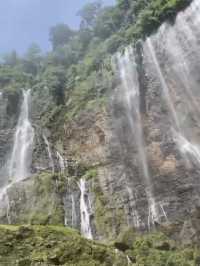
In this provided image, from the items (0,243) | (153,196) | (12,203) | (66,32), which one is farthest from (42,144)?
(66,32)

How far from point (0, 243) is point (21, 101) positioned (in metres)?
18.6

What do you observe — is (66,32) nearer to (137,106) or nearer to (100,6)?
(100,6)

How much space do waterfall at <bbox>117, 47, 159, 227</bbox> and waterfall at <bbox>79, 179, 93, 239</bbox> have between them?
2468mm

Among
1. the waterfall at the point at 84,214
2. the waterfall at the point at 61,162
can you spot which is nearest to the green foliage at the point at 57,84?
the waterfall at the point at 61,162

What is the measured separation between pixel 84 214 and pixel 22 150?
6.26 metres

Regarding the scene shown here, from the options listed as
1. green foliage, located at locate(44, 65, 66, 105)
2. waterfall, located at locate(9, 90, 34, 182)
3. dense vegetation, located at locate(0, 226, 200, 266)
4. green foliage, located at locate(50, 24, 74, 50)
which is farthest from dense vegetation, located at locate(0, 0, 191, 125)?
dense vegetation, located at locate(0, 226, 200, 266)

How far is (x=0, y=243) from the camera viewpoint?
7.77m

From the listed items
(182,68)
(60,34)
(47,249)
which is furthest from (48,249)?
(60,34)

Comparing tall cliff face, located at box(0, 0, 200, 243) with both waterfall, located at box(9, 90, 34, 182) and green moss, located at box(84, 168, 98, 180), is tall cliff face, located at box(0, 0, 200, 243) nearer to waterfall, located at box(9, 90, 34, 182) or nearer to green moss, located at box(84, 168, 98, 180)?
green moss, located at box(84, 168, 98, 180)

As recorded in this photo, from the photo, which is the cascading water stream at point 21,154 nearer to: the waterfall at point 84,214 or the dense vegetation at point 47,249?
the waterfall at point 84,214

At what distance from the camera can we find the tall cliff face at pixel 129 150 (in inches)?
659

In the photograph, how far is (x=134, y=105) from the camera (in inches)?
830

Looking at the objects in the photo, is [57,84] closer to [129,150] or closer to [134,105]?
[134,105]

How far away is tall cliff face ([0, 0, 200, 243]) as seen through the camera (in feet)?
54.9
